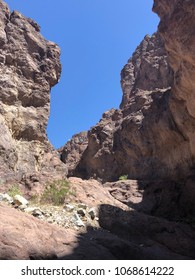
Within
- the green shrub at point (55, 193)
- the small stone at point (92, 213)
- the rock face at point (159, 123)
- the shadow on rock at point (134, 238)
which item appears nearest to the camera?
the shadow on rock at point (134, 238)

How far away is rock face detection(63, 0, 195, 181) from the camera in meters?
22.9

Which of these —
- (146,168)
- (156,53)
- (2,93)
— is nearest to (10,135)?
(2,93)

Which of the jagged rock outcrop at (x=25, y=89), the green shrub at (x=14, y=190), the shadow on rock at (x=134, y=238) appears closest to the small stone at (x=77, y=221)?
the shadow on rock at (x=134, y=238)

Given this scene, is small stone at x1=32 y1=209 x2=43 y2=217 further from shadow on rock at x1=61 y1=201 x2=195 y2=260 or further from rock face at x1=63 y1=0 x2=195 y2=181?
rock face at x1=63 y1=0 x2=195 y2=181

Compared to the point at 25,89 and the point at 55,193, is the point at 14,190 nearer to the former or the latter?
the point at 55,193

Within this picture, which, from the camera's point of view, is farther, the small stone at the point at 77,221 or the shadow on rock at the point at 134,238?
the small stone at the point at 77,221

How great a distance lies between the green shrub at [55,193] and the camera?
14.3 m

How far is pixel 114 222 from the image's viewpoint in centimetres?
1421

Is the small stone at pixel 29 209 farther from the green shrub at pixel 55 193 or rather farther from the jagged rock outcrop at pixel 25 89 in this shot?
the jagged rock outcrop at pixel 25 89

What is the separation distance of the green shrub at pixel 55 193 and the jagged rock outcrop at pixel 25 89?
9784 mm

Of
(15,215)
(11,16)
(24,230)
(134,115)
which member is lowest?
(24,230)

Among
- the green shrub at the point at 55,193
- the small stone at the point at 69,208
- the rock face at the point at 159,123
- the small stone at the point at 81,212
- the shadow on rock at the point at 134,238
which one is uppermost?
the rock face at the point at 159,123

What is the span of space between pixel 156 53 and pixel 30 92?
95.3ft

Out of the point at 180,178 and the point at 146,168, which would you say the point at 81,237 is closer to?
the point at 180,178
